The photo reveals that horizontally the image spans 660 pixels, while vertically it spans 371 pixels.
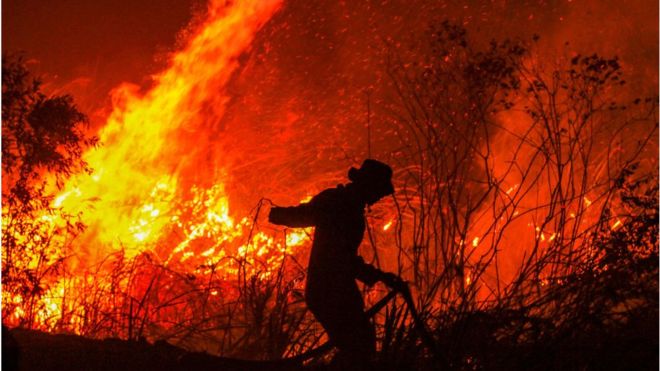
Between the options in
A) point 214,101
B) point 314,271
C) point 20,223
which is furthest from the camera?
point 214,101

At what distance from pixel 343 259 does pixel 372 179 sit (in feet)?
2.00

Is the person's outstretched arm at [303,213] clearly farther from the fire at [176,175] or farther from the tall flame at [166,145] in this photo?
the tall flame at [166,145]

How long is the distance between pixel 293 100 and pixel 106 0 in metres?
5.31

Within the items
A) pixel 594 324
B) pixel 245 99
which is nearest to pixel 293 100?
pixel 245 99

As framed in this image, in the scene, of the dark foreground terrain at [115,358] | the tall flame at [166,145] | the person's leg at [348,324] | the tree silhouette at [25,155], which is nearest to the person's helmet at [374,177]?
the person's leg at [348,324]

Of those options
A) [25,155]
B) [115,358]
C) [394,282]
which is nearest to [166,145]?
[25,155]

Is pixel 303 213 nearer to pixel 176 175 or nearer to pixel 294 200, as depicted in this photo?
pixel 294 200

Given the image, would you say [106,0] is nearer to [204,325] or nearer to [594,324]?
[204,325]

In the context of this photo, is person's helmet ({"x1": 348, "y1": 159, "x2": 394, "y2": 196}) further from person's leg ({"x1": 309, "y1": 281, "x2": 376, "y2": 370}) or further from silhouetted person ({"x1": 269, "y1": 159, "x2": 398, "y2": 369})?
person's leg ({"x1": 309, "y1": 281, "x2": 376, "y2": 370})

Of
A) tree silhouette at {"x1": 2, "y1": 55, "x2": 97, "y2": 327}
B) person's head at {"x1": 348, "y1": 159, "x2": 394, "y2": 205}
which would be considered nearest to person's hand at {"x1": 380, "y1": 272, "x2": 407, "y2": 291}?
person's head at {"x1": 348, "y1": 159, "x2": 394, "y2": 205}

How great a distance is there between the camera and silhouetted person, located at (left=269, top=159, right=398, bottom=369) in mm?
5285

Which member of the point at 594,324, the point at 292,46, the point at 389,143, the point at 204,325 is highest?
the point at 292,46

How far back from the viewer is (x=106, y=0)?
17.0 m

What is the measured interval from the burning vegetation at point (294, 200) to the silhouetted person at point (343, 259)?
0.40 metres
